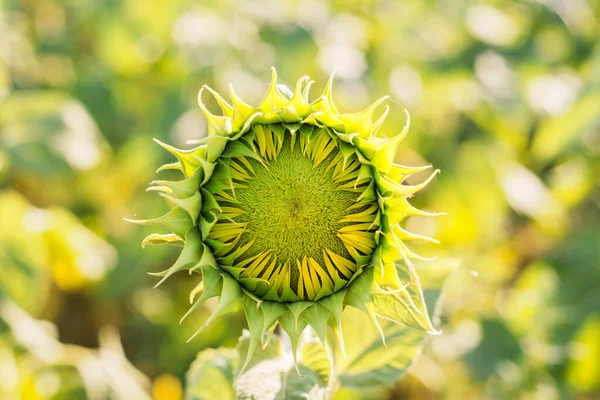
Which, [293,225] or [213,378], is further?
[213,378]

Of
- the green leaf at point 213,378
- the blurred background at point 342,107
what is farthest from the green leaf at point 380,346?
the blurred background at point 342,107

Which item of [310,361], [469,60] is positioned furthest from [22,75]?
[310,361]

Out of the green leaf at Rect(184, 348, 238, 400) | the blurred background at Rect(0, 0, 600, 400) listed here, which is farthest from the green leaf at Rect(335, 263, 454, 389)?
the blurred background at Rect(0, 0, 600, 400)

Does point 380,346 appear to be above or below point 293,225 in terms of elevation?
below

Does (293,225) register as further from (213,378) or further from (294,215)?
(213,378)

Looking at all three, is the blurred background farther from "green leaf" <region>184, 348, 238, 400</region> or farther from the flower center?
the flower center

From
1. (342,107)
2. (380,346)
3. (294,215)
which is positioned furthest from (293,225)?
(342,107)
